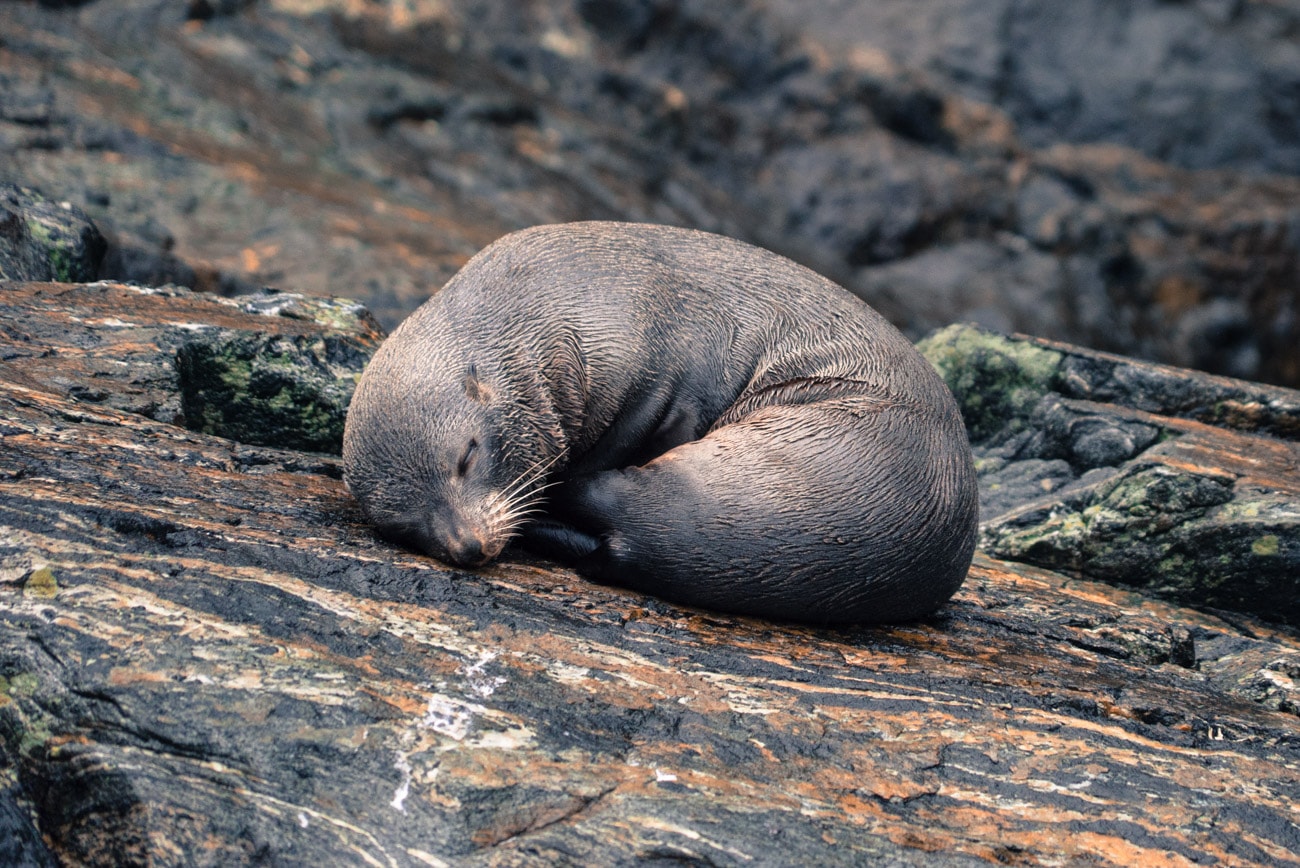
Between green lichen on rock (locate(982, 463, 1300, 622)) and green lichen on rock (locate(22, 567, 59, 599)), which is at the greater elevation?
green lichen on rock (locate(982, 463, 1300, 622))

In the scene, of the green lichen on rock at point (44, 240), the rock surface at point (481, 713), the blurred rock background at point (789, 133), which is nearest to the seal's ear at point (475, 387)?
the rock surface at point (481, 713)

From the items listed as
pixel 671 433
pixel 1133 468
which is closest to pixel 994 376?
pixel 1133 468

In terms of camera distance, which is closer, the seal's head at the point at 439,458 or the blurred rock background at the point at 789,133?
the seal's head at the point at 439,458

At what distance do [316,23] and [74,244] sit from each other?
9414 millimetres

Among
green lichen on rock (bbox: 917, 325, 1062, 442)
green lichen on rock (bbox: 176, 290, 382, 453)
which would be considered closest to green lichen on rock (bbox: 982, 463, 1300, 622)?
green lichen on rock (bbox: 917, 325, 1062, 442)

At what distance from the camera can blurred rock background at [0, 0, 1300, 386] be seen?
13.8 m

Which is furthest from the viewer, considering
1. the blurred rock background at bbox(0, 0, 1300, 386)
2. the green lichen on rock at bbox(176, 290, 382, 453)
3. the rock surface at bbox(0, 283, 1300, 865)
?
the blurred rock background at bbox(0, 0, 1300, 386)

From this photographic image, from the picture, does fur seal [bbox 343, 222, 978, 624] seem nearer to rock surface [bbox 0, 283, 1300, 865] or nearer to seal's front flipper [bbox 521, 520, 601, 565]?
seal's front flipper [bbox 521, 520, 601, 565]

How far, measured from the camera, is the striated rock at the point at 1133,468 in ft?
22.7

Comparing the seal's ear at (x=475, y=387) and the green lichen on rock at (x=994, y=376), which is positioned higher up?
the green lichen on rock at (x=994, y=376)

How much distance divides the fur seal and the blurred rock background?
22.0 ft

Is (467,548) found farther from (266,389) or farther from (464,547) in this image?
(266,389)

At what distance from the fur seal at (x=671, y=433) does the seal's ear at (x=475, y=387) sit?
→ 13 mm

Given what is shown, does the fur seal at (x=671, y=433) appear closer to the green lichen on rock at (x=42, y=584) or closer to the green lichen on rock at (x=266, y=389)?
the green lichen on rock at (x=266, y=389)
